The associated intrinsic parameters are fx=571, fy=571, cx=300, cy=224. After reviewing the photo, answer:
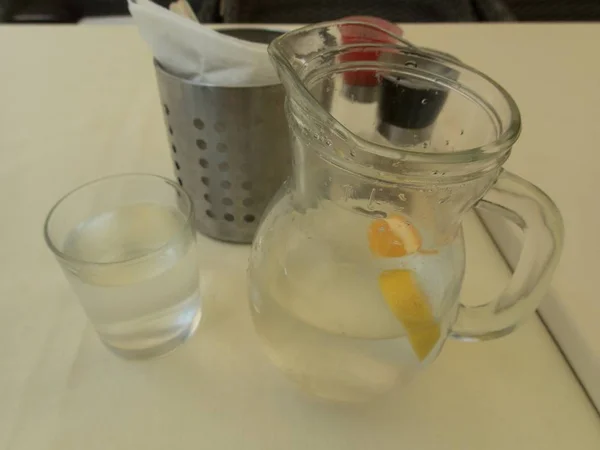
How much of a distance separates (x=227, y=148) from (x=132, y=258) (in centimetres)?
11

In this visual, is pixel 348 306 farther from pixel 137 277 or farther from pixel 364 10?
pixel 364 10

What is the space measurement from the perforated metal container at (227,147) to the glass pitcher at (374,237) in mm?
65

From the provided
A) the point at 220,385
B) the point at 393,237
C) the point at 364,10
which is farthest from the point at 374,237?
the point at 364,10

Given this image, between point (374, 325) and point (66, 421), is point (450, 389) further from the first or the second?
point (66, 421)

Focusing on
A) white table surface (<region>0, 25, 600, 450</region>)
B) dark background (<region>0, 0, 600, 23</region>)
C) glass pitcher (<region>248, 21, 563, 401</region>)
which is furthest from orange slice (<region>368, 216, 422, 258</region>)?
dark background (<region>0, 0, 600, 23</region>)

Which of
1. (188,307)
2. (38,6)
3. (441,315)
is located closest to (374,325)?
(441,315)

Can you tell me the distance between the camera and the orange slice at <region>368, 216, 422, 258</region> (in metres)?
0.32

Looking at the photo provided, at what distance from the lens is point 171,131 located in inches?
17.2

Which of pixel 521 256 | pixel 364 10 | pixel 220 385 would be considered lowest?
pixel 364 10

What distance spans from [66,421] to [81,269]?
0.09 m

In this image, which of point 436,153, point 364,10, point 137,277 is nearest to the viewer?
point 436,153

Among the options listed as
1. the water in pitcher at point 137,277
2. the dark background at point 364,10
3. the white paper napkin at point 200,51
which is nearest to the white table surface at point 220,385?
the water in pitcher at point 137,277

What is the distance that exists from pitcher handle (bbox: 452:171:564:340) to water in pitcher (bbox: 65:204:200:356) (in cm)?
18

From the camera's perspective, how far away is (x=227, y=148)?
419mm
